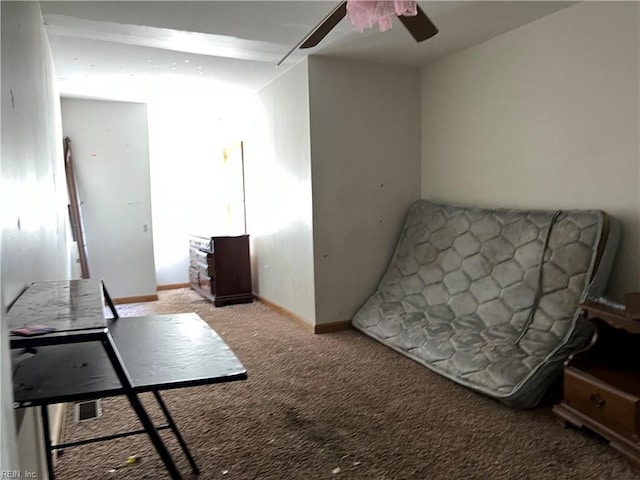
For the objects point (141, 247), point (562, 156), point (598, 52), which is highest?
point (598, 52)

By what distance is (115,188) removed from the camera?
537 centimetres

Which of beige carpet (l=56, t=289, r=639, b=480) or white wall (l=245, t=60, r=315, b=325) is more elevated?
white wall (l=245, t=60, r=315, b=325)

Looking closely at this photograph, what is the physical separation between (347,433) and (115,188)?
4.22 meters

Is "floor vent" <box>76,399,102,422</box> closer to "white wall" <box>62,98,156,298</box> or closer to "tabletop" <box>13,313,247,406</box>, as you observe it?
"tabletop" <box>13,313,247,406</box>

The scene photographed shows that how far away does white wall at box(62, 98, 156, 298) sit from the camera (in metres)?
5.19

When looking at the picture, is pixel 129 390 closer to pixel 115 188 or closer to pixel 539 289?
pixel 539 289

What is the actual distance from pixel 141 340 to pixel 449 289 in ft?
8.19

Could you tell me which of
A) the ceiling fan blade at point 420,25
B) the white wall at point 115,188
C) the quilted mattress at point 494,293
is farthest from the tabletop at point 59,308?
the white wall at point 115,188

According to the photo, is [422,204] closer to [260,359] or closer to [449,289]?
[449,289]

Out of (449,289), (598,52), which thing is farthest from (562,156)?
(449,289)

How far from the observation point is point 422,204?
4164 mm

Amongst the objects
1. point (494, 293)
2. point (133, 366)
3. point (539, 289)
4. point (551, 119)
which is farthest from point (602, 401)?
point (133, 366)

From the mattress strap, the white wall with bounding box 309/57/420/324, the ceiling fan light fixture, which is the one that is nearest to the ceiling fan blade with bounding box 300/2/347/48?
the ceiling fan light fixture

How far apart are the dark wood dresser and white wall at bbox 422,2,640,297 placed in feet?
7.63
